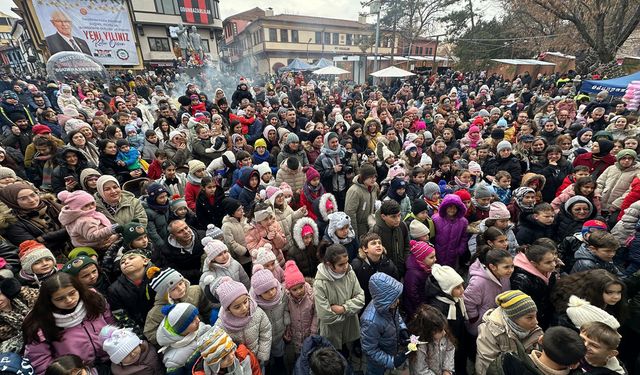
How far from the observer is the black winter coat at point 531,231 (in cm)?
395

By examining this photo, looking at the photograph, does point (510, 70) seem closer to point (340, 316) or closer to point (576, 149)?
point (576, 149)

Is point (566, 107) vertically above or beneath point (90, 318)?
above

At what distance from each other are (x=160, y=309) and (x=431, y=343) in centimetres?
256

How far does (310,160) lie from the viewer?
21.6 feet

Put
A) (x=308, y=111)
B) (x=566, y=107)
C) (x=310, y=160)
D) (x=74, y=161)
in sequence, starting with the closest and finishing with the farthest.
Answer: (x=74, y=161) → (x=310, y=160) → (x=566, y=107) → (x=308, y=111)

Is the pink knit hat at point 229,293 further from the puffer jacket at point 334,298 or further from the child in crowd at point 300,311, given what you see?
the puffer jacket at point 334,298

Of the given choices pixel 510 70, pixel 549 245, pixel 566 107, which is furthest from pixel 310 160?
pixel 510 70

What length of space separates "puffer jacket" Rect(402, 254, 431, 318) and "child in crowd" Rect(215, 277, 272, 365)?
5.70ft

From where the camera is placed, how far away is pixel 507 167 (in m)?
5.64

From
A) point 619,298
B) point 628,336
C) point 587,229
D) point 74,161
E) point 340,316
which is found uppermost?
point 74,161

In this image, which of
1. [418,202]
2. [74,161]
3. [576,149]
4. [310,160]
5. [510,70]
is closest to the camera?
[418,202]

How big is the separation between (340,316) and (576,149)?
6.63m

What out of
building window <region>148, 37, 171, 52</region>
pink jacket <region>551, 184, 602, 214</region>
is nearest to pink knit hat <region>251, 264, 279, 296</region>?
pink jacket <region>551, 184, 602, 214</region>

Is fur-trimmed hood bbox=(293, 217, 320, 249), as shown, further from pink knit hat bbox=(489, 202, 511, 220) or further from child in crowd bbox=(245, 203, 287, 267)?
pink knit hat bbox=(489, 202, 511, 220)
